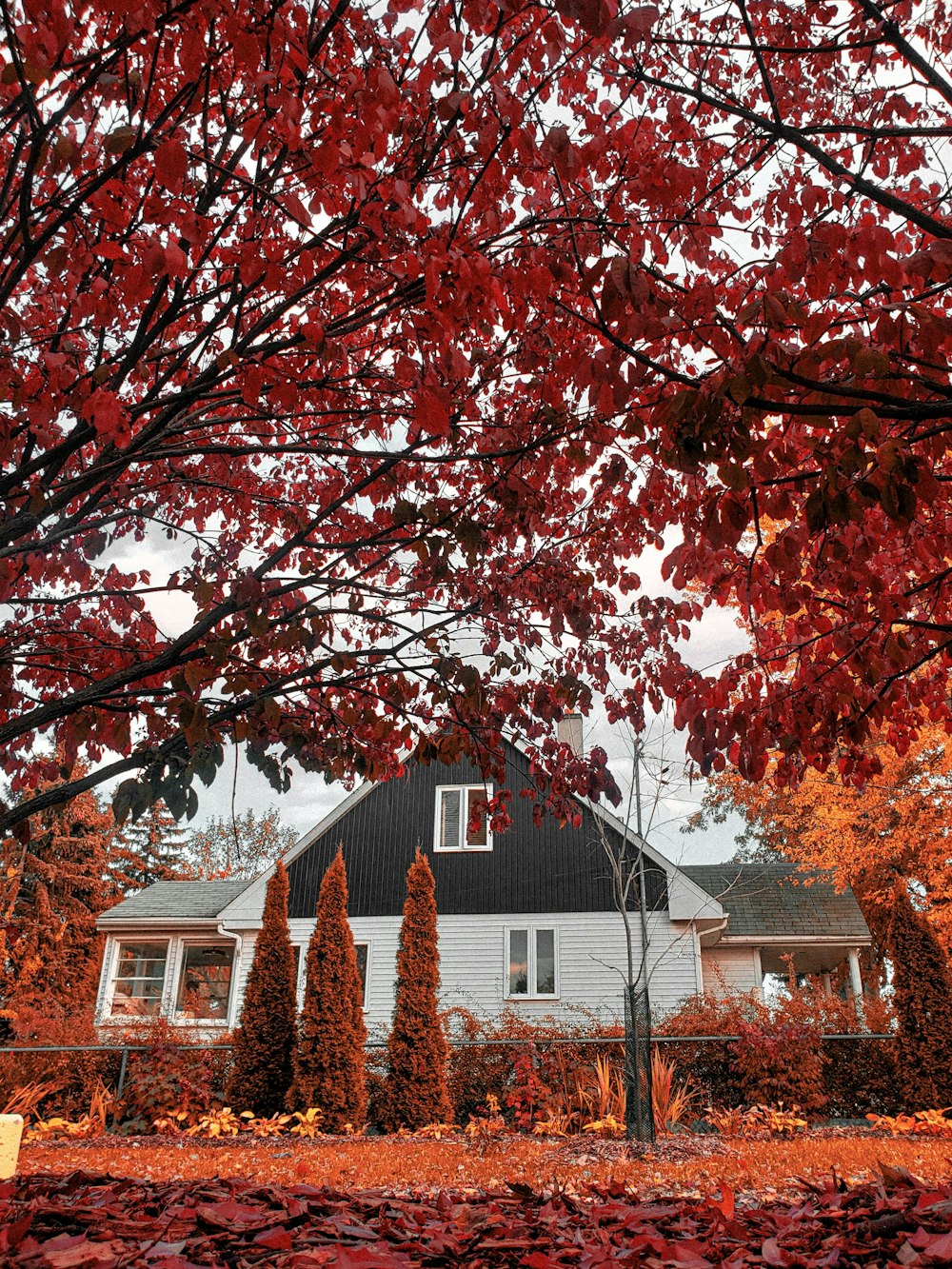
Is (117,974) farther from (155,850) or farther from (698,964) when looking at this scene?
(155,850)

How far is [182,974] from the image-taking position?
1773 centimetres

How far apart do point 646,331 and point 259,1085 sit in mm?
11793

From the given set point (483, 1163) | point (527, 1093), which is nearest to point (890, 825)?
point (527, 1093)

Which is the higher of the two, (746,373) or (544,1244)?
(746,373)

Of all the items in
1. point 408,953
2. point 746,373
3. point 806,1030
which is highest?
point 746,373

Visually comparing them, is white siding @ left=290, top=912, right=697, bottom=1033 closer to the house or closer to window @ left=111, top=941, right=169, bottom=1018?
the house

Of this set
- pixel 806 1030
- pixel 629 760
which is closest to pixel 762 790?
pixel 806 1030

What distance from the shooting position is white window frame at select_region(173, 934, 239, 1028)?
54.6 ft

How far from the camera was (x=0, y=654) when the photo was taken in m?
3.84

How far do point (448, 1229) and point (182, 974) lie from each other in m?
16.8

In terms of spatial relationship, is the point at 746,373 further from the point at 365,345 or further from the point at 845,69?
the point at 845,69

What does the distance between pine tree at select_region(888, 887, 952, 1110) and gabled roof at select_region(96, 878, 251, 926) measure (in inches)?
469

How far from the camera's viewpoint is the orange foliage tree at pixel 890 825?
1338 centimetres

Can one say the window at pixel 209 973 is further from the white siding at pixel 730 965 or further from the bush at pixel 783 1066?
the bush at pixel 783 1066
